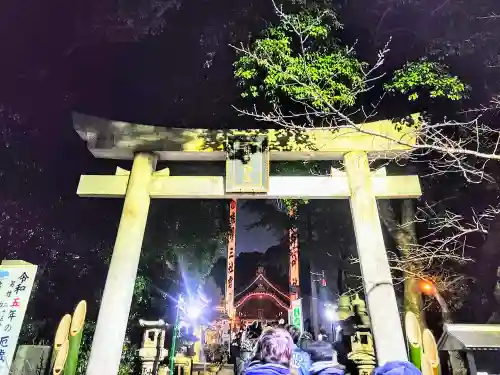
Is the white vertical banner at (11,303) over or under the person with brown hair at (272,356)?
over

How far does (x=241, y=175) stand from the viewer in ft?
18.4

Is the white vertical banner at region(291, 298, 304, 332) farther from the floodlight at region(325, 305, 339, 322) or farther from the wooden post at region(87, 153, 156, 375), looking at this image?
the wooden post at region(87, 153, 156, 375)

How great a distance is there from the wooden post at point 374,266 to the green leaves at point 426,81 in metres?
1.35

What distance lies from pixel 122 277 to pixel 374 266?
3365 millimetres

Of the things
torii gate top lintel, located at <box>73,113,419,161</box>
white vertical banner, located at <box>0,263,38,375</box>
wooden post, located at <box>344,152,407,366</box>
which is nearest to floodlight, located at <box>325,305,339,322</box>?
wooden post, located at <box>344,152,407,366</box>

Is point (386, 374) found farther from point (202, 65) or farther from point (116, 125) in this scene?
point (202, 65)

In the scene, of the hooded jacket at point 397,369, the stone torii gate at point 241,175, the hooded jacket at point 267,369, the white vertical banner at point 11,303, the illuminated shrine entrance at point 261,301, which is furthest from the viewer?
the illuminated shrine entrance at point 261,301

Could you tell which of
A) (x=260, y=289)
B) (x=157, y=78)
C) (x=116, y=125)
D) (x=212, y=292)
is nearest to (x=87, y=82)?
(x=157, y=78)

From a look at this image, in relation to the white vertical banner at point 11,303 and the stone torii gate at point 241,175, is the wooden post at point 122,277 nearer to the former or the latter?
the stone torii gate at point 241,175

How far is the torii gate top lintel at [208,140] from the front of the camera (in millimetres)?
5852

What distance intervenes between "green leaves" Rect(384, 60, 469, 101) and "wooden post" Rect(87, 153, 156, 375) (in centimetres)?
417

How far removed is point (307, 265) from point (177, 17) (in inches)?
422

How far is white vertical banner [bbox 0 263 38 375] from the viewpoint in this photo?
4371 mm

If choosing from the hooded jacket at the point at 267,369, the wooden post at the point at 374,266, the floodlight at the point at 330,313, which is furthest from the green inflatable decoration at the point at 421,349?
the floodlight at the point at 330,313
